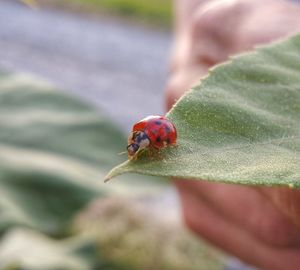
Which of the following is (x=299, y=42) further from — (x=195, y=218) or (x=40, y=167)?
(x=195, y=218)

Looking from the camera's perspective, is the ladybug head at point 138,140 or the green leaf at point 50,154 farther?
the green leaf at point 50,154

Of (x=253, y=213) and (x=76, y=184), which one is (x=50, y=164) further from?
(x=253, y=213)

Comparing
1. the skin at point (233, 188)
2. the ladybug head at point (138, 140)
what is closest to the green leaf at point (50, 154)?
the skin at point (233, 188)

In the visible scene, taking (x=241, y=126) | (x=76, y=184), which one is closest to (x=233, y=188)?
(x=76, y=184)

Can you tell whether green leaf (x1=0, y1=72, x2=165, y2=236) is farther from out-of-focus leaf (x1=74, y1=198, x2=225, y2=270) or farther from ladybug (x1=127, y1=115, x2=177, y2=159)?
out-of-focus leaf (x1=74, y1=198, x2=225, y2=270)

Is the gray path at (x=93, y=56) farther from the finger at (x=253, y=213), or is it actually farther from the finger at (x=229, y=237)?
the finger at (x=253, y=213)

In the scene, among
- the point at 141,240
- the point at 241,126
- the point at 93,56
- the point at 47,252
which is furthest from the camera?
the point at 93,56
